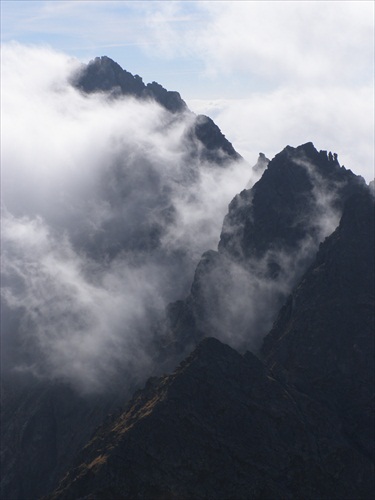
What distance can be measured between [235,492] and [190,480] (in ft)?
35.8

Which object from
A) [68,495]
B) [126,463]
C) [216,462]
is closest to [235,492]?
[216,462]

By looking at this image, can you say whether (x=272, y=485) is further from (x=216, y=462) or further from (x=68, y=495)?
(x=68, y=495)

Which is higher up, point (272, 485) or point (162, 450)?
point (162, 450)

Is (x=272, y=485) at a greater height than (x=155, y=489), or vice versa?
(x=155, y=489)

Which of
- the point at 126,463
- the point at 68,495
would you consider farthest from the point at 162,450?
the point at 68,495

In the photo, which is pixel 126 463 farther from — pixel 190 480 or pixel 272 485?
pixel 272 485

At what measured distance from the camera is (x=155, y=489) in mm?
191125

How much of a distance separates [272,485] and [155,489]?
28297mm

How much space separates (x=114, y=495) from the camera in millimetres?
188500

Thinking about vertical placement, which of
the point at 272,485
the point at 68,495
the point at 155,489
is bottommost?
the point at 272,485

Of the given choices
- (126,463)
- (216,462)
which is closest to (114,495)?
(126,463)

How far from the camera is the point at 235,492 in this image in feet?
638

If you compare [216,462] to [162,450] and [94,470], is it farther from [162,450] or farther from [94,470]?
[94,470]

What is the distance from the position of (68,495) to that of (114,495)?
12.0 m
